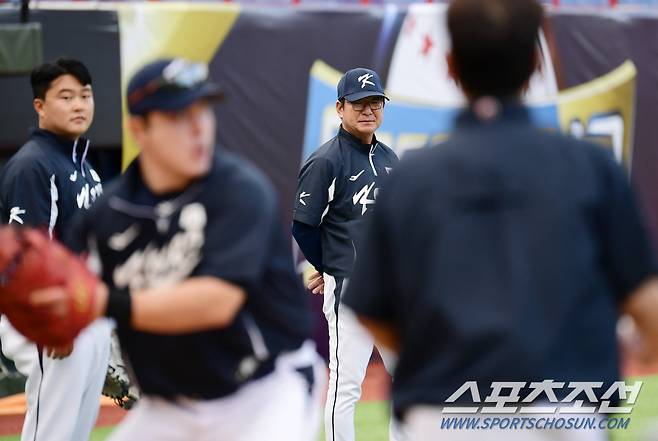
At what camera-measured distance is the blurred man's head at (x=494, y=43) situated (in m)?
2.36

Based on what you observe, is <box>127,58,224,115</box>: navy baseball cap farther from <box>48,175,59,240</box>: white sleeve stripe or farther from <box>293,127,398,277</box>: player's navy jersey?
<box>293,127,398,277</box>: player's navy jersey

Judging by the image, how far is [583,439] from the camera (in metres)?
2.44

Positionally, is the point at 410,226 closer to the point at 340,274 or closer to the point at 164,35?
the point at 340,274

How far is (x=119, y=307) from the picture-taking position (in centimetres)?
287

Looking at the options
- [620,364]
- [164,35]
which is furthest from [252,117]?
[620,364]

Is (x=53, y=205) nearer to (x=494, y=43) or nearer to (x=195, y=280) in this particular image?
(x=195, y=280)

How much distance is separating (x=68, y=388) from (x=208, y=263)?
2.40 m

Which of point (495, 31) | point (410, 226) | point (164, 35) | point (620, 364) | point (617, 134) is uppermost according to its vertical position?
point (495, 31)

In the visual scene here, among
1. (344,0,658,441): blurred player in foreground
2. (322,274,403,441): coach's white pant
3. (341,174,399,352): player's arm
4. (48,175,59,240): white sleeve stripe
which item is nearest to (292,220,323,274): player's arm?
(322,274,403,441): coach's white pant

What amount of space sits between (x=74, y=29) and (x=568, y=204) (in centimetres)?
705

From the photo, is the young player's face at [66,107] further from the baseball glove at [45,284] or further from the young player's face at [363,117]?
the baseball glove at [45,284]

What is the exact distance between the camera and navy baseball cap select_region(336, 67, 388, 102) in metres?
6.22

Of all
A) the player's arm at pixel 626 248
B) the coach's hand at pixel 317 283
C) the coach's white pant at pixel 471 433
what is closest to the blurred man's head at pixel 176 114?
the coach's white pant at pixel 471 433

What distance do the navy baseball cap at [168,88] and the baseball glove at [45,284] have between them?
459 mm
